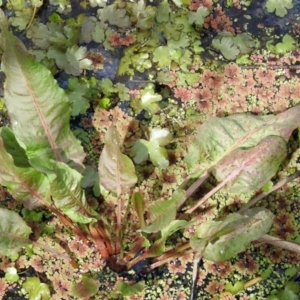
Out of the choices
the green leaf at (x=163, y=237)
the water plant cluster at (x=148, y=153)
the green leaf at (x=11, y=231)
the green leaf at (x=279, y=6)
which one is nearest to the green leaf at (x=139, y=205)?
the water plant cluster at (x=148, y=153)

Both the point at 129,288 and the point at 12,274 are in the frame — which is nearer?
the point at 129,288

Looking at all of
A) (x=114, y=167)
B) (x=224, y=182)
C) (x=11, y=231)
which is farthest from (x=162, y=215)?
(x=11, y=231)

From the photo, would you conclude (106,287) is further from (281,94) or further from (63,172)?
(281,94)

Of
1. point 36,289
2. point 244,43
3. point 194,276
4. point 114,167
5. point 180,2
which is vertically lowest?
point 36,289

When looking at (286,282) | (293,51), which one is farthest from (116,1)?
(286,282)

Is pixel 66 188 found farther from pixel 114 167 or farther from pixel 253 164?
pixel 253 164

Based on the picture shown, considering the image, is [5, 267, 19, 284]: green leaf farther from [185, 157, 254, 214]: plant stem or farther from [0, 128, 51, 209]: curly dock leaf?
[185, 157, 254, 214]: plant stem

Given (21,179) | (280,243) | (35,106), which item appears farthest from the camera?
(280,243)
